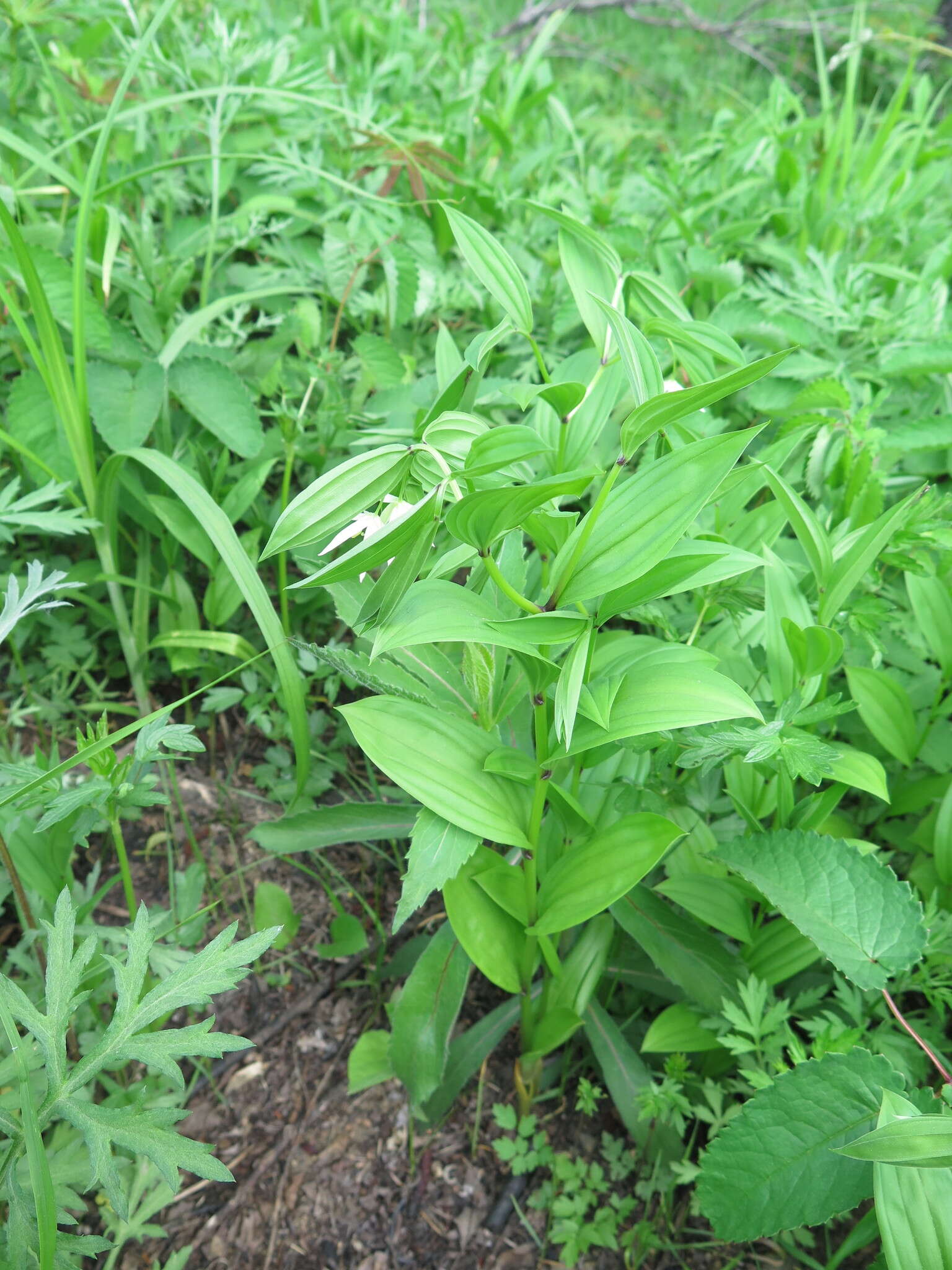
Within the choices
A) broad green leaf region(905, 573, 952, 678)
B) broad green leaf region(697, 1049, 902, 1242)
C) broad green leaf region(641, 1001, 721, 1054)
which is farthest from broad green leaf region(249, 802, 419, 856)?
broad green leaf region(905, 573, 952, 678)

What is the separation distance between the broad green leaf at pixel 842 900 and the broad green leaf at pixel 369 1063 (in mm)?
587

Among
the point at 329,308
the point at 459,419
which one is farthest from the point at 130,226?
the point at 459,419

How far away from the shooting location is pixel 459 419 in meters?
0.76

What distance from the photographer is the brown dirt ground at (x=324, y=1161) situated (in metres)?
1.12

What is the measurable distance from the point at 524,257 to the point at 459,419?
4.13ft

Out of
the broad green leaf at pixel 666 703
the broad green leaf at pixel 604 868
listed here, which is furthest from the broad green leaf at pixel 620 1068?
the broad green leaf at pixel 666 703

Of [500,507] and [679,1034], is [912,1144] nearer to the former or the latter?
[679,1034]

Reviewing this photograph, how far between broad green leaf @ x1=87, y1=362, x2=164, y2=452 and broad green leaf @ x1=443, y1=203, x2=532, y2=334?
0.76m

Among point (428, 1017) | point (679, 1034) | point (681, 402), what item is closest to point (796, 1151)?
point (679, 1034)

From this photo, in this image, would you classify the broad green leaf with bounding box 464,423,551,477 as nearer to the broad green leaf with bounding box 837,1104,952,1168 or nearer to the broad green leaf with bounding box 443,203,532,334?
the broad green leaf with bounding box 443,203,532,334

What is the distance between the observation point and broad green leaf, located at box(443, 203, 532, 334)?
0.87 m

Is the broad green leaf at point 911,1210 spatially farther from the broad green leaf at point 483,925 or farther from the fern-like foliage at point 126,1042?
the fern-like foliage at point 126,1042

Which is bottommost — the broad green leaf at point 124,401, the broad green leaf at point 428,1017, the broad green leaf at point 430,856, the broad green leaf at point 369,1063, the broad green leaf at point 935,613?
the broad green leaf at point 369,1063

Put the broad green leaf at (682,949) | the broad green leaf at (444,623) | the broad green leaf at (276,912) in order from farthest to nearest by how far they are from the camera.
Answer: the broad green leaf at (276,912) → the broad green leaf at (682,949) → the broad green leaf at (444,623)
